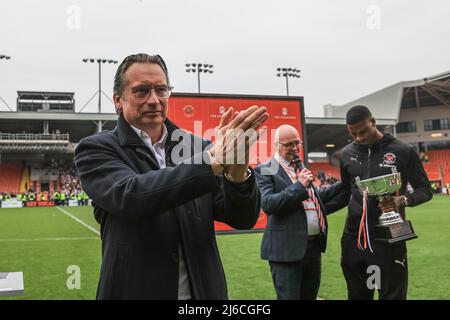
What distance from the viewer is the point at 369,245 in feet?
9.88

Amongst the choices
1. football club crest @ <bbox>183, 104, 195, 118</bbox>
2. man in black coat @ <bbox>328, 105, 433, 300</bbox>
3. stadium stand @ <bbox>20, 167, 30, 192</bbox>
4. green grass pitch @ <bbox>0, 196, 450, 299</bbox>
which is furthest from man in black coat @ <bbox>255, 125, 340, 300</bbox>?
stadium stand @ <bbox>20, 167, 30, 192</bbox>

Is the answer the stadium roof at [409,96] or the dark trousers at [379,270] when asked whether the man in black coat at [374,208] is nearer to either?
the dark trousers at [379,270]

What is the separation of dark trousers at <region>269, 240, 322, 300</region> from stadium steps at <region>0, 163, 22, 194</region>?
131ft

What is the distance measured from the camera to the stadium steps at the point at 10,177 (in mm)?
39156

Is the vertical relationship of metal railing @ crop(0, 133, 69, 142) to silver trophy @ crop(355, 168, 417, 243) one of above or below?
above

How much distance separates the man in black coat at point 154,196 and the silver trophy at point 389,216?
4.99ft

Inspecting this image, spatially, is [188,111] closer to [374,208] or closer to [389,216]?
[374,208]

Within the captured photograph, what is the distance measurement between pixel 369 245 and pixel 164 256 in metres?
1.97

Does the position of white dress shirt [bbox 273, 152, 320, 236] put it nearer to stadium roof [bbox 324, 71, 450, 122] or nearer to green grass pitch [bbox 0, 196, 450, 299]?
green grass pitch [bbox 0, 196, 450, 299]

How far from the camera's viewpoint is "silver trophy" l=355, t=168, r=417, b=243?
283cm

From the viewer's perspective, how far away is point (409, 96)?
154ft
